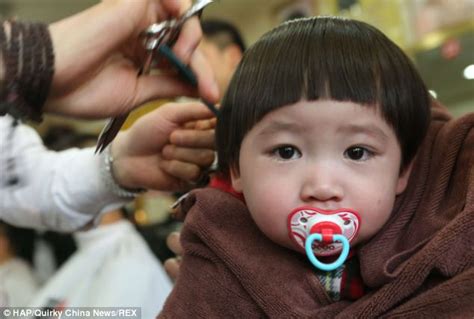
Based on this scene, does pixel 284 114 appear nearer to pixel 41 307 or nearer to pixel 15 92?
pixel 15 92

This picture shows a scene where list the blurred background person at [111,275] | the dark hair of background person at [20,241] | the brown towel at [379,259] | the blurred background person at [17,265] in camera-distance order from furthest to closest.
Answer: the dark hair of background person at [20,241] < the blurred background person at [17,265] < the blurred background person at [111,275] < the brown towel at [379,259]

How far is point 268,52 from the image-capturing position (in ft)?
2.25

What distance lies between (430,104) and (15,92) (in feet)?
1.81

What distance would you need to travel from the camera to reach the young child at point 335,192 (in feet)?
1.92

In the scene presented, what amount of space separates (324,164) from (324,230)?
79 millimetres

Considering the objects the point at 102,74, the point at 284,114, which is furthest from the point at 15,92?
the point at 284,114

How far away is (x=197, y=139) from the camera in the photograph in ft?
2.82

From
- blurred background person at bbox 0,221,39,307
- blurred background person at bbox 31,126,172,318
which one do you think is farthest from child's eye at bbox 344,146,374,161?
blurred background person at bbox 0,221,39,307

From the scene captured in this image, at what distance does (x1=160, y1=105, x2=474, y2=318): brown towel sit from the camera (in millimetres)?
573

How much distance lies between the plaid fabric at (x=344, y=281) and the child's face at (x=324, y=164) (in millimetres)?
44

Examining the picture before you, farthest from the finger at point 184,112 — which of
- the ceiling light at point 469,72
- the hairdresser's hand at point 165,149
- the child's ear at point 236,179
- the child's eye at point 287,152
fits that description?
the ceiling light at point 469,72

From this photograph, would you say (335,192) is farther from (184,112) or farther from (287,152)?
(184,112)

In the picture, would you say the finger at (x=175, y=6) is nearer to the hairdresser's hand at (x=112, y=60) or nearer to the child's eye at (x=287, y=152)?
the hairdresser's hand at (x=112, y=60)

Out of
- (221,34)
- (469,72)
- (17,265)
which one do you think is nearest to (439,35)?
(469,72)
